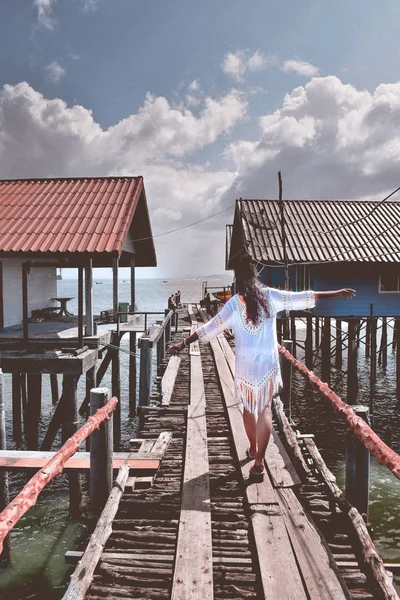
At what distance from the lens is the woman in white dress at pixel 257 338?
3793 mm

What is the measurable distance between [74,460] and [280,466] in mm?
2631

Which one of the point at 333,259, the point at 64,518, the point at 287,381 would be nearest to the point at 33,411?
the point at 64,518

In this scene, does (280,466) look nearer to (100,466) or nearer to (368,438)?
(368,438)

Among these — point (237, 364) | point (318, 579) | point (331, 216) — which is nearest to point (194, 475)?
point (237, 364)

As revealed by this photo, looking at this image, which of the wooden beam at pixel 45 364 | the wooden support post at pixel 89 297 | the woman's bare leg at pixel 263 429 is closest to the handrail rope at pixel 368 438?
the woman's bare leg at pixel 263 429

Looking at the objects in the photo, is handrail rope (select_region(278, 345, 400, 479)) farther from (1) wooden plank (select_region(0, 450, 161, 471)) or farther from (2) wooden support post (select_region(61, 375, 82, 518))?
(2) wooden support post (select_region(61, 375, 82, 518))

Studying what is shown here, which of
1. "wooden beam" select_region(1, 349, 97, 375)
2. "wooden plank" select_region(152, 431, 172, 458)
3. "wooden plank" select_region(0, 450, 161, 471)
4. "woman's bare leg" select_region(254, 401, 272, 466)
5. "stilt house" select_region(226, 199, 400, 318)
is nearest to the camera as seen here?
"woman's bare leg" select_region(254, 401, 272, 466)

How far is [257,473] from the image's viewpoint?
4.01 metres

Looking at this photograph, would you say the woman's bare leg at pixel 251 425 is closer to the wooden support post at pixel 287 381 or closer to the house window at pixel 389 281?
the wooden support post at pixel 287 381

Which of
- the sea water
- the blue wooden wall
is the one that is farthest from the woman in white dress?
the blue wooden wall

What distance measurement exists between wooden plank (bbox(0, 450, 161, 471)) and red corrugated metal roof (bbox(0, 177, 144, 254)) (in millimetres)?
5382

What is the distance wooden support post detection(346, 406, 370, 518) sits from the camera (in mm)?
3475

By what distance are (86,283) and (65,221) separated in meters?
2.07

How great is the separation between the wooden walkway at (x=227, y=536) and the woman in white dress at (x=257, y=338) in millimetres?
490
